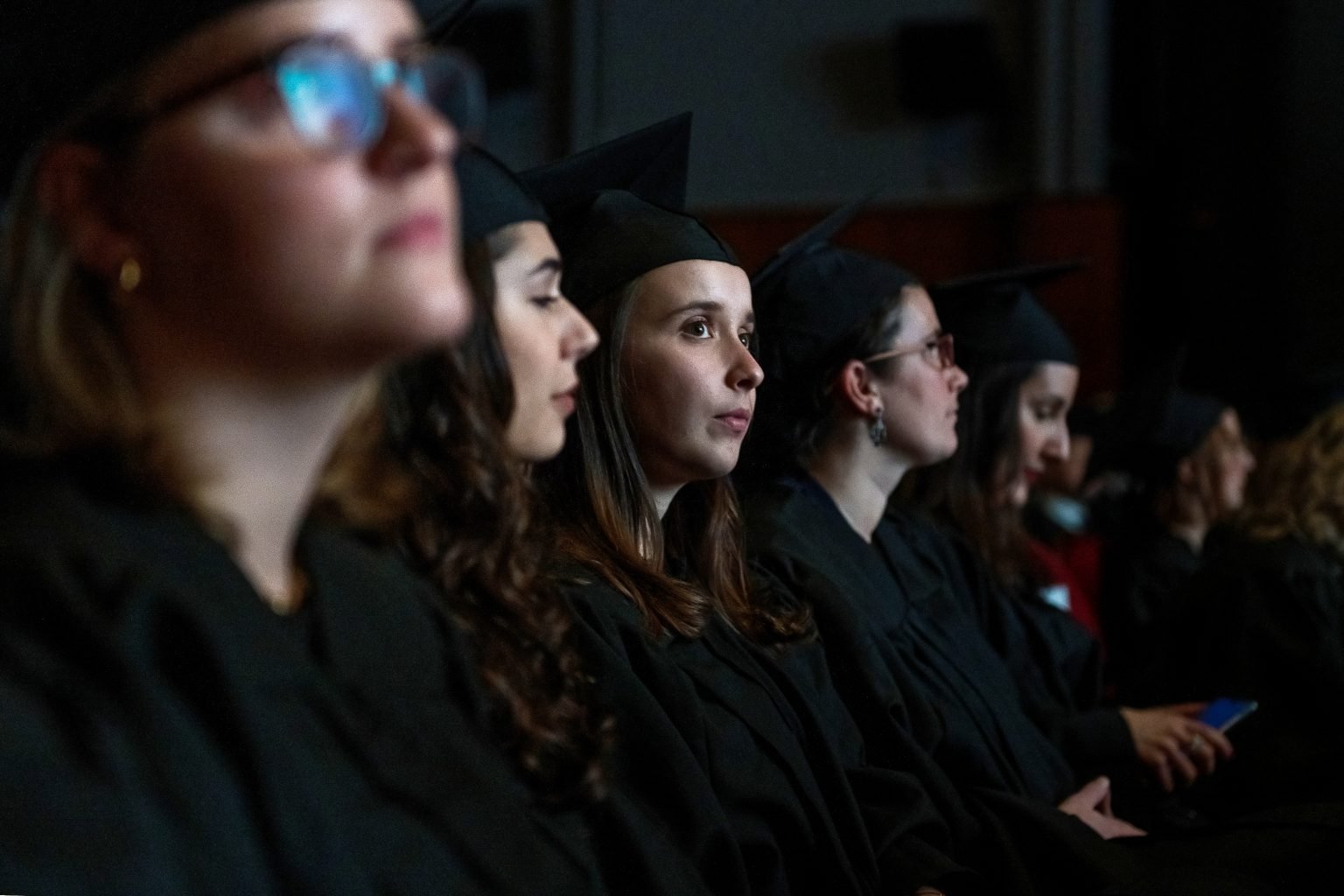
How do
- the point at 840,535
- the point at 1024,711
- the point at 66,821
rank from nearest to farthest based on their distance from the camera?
the point at 66,821
the point at 840,535
the point at 1024,711

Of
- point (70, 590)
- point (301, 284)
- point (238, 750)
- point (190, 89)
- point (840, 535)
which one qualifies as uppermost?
point (190, 89)

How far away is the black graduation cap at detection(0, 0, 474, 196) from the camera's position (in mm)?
1046

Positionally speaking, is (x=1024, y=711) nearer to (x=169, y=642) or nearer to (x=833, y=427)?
(x=833, y=427)

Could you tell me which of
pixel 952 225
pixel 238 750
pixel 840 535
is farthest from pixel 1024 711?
pixel 952 225

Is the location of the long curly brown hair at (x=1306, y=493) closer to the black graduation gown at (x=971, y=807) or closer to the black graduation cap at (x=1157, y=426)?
A: the black graduation cap at (x=1157, y=426)

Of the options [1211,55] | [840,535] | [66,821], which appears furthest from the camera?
[1211,55]

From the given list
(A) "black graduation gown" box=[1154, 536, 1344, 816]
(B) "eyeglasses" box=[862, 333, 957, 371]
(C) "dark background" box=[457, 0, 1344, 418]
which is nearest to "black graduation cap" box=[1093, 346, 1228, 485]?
(A) "black graduation gown" box=[1154, 536, 1344, 816]

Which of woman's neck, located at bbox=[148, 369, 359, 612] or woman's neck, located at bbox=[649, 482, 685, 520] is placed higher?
woman's neck, located at bbox=[148, 369, 359, 612]

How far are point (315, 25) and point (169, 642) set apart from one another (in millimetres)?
431

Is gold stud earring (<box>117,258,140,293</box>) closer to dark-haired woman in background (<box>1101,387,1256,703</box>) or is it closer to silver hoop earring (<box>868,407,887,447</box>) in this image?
silver hoop earring (<box>868,407,887,447</box>)

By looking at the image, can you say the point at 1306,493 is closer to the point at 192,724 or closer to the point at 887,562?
the point at 887,562

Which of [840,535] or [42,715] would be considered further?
[840,535]

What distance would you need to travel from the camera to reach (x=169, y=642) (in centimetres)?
101

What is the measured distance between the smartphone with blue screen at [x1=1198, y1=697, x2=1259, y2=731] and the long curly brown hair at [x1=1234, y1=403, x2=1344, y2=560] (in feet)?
2.64
